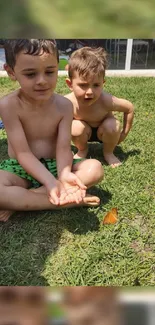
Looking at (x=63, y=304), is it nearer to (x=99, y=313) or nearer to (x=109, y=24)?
(x=99, y=313)

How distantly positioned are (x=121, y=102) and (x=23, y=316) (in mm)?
2375

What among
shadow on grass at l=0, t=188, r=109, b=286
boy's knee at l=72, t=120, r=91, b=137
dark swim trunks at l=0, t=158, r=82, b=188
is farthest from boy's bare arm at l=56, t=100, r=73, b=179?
boy's knee at l=72, t=120, r=91, b=137

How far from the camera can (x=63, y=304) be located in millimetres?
205

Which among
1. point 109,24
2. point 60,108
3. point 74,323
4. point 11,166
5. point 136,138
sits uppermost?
point 109,24

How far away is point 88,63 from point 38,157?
0.68m

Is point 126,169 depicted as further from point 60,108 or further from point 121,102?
point 60,108

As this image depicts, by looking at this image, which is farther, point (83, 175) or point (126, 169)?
point (126, 169)

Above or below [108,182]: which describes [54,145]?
above

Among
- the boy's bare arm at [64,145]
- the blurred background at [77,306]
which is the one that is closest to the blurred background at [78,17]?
the blurred background at [77,306]

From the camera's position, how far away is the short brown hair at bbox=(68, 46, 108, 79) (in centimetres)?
218

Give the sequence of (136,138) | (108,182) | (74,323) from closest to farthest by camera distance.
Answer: (74,323)
(108,182)
(136,138)

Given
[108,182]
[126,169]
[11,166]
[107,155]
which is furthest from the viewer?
[107,155]

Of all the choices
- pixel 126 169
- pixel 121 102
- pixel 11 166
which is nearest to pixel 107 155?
pixel 126 169

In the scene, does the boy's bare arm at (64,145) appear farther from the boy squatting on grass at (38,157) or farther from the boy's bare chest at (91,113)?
the boy's bare chest at (91,113)
